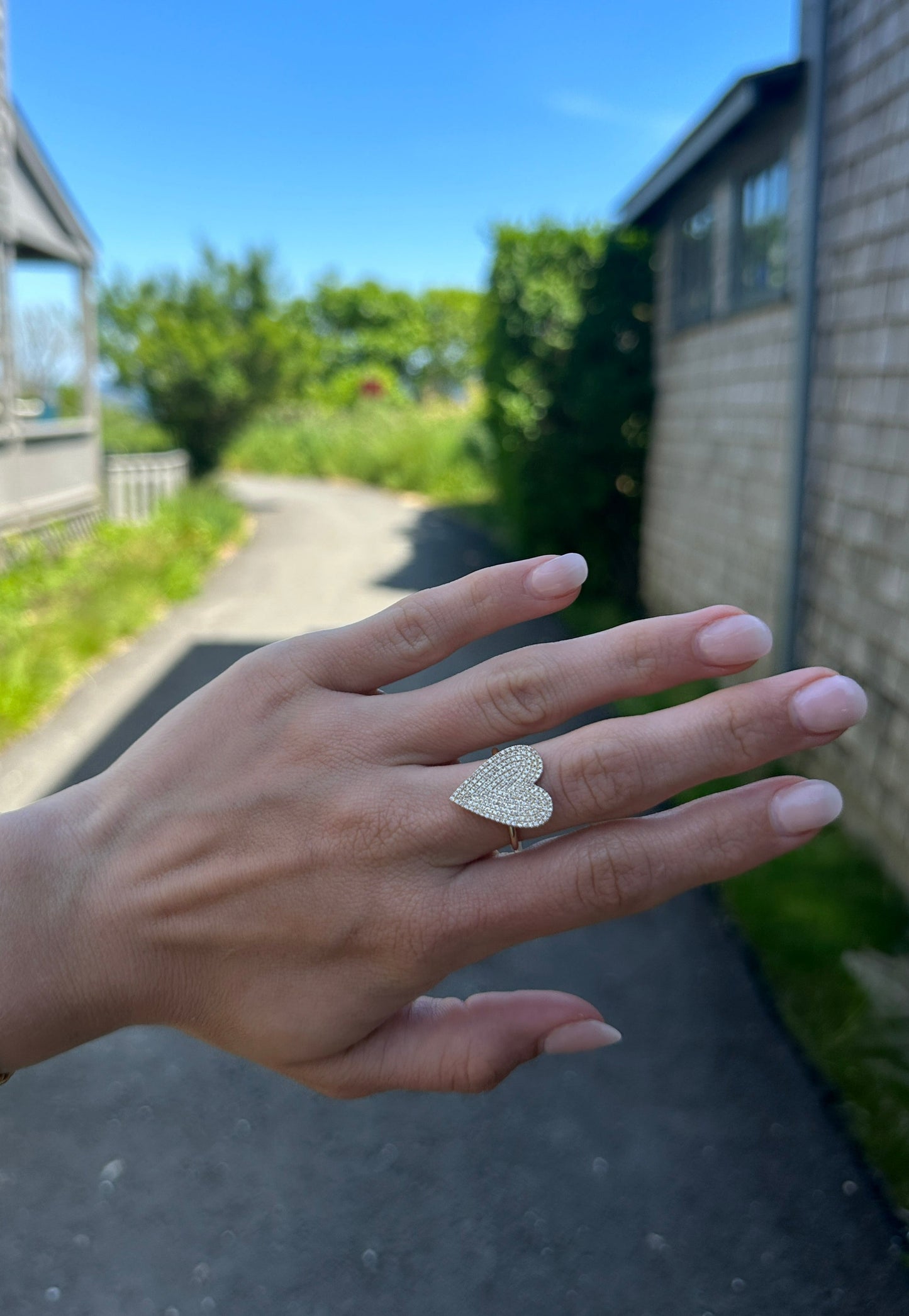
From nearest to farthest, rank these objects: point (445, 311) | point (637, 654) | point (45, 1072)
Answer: point (637, 654)
point (45, 1072)
point (445, 311)

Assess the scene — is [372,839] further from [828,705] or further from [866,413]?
[866,413]

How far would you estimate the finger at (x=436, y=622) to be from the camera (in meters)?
0.91

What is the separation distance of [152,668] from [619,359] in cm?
470

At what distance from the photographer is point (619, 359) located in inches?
348

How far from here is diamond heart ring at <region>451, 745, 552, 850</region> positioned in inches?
34.6

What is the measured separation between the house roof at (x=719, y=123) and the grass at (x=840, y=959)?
3477 millimetres

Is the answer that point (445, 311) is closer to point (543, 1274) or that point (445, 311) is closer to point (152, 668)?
point (152, 668)

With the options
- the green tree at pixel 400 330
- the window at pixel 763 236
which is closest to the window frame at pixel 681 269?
the window at pixel 763 236

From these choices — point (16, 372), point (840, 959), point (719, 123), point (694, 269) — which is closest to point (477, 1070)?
point (840, 959)

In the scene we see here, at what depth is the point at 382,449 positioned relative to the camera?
70.5 ft

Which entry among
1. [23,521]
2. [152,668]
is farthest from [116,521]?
[152,668]

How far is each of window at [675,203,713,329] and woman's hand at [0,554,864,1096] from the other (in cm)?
672

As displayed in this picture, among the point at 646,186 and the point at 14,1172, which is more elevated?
the point at 646,186

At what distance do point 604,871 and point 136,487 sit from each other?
1215 centimetres
